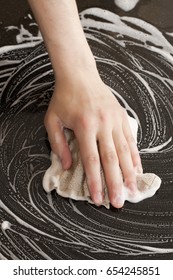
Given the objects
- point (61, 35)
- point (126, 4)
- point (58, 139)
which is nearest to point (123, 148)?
point (58, 139)

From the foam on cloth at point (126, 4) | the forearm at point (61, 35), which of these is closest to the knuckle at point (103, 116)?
the forearm at point (61, 35)

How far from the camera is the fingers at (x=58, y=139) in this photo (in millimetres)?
851

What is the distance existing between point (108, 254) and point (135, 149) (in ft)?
0.65

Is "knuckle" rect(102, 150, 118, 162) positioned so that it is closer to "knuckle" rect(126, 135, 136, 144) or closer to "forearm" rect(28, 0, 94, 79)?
"knuckle" rect(126, 135, 136, 144)

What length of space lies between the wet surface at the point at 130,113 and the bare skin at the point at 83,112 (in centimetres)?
5

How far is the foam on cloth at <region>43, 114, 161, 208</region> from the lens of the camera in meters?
0.83

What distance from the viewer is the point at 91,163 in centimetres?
82

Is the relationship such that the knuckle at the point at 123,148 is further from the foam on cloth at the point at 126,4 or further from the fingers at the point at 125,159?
the foam on cloth at the point at 126,4

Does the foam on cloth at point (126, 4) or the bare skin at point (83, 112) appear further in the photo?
the foam on cloth at point (126, 4)

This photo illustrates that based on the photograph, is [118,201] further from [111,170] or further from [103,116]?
[103,116]

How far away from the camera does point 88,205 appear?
837mm

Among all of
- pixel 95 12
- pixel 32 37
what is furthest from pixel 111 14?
pixel 32 37

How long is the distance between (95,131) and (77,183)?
100 mm
